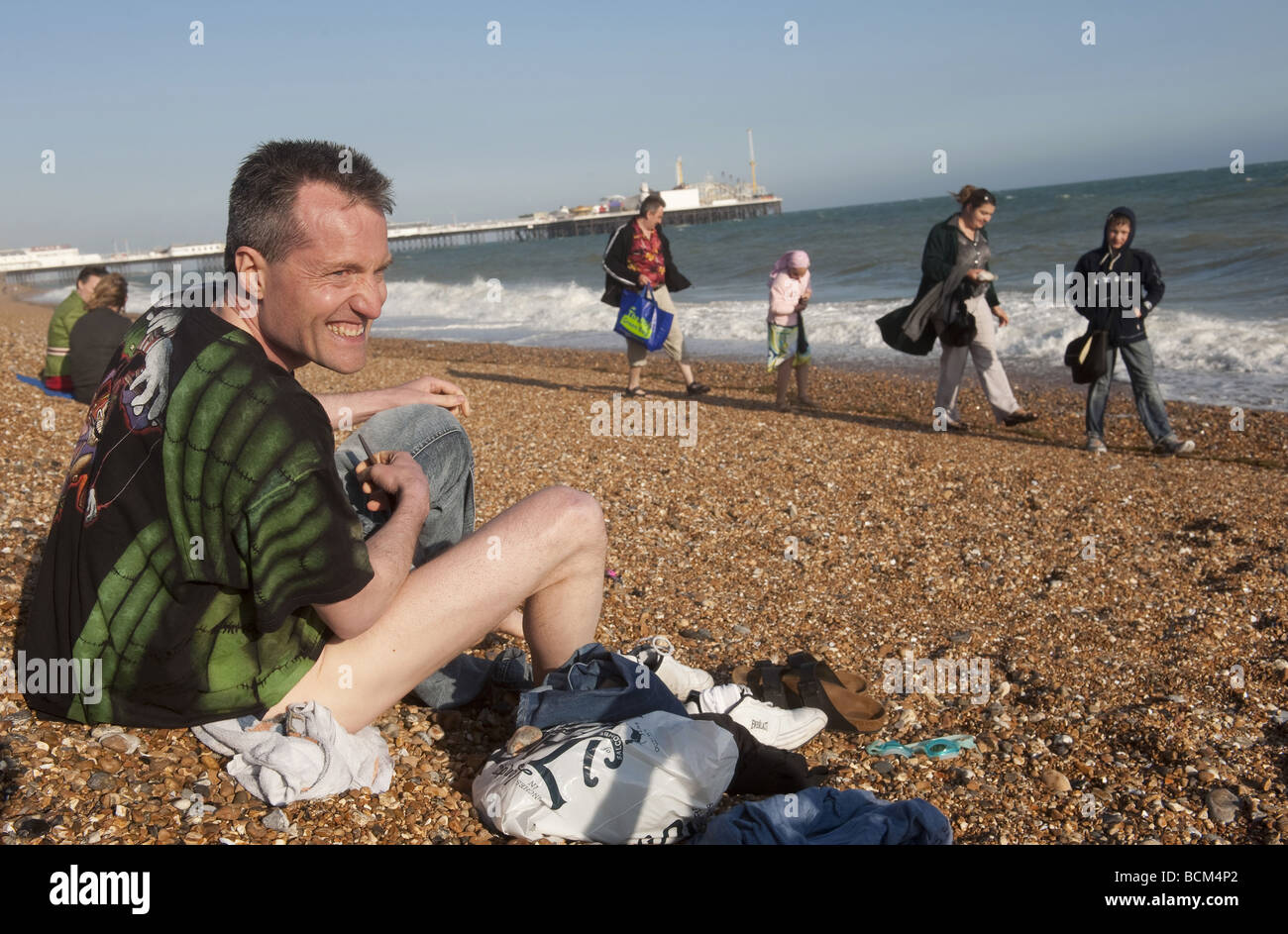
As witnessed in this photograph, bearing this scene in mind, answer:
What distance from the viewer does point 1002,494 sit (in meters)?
6.78

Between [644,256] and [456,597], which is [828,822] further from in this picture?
[644,256]

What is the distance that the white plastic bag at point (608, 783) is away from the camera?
256 cm

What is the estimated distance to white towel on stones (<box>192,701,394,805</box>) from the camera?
2.57m

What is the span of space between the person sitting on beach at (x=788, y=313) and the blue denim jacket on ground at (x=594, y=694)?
7445 millimetres

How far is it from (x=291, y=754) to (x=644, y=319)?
8324mm

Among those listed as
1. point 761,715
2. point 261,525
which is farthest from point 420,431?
point 761,715

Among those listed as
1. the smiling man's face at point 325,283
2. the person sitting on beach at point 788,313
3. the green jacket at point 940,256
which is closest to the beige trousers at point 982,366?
the green jacket at point 940,256

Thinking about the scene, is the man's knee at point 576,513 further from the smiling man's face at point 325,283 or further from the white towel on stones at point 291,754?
the white towel on stones at point 291,754

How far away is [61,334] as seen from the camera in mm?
9062
